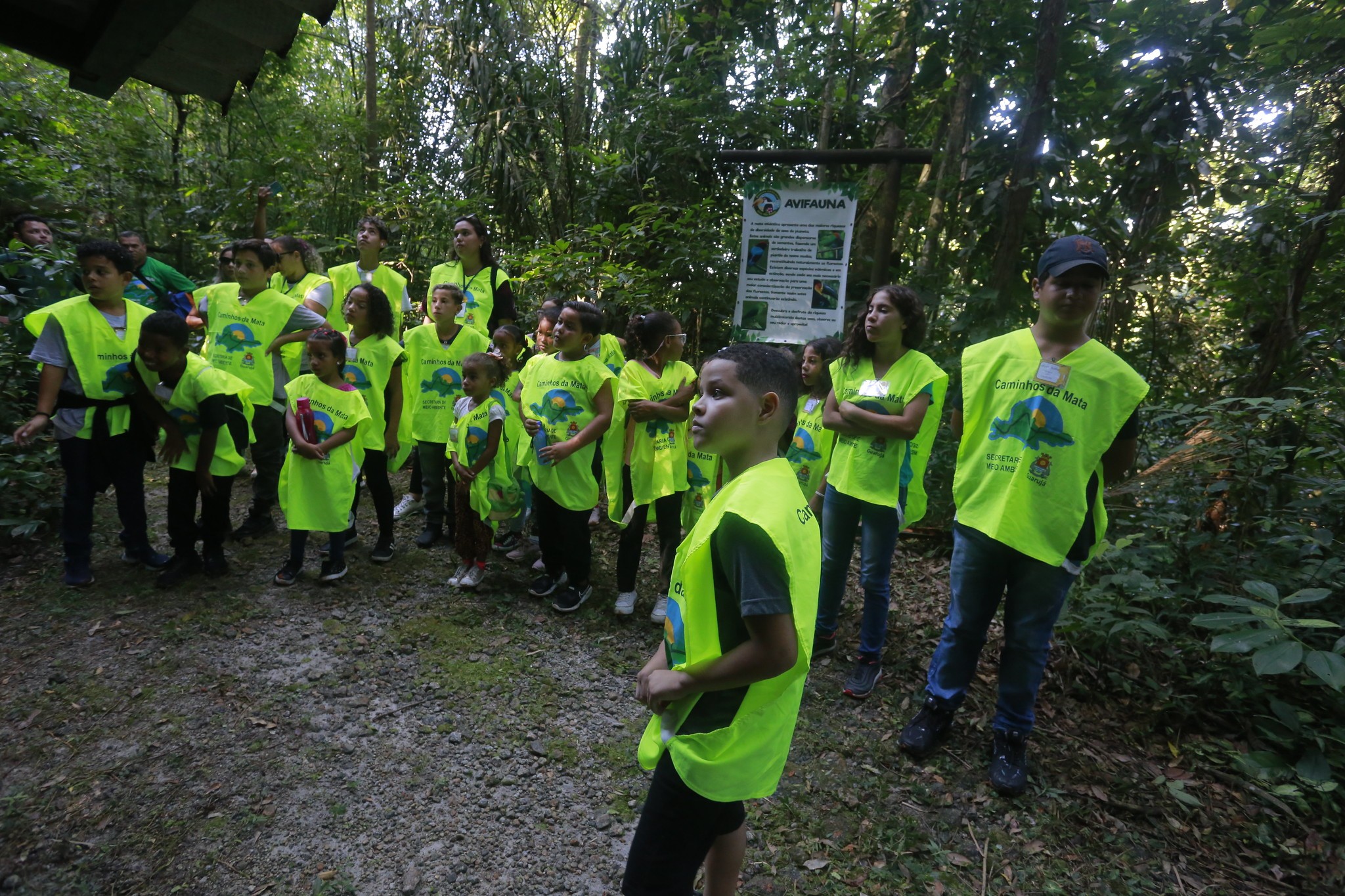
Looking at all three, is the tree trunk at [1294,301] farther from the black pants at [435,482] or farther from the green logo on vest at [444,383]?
the black pants at [435,482]

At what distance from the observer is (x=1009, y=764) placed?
2943 millimetres

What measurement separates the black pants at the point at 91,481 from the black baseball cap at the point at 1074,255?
4.97 meters

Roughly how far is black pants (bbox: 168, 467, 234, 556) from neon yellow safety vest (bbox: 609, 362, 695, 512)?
2.51 meters

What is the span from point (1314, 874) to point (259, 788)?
4084 mm

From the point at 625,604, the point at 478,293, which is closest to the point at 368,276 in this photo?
the point at 478,293

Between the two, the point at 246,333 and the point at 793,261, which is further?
the point at 793,261

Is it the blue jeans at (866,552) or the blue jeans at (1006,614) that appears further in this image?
the blue jeans at (866,552)

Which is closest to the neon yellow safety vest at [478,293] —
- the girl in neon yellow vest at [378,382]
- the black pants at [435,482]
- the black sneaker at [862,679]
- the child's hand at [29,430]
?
the girl in neon yellow vest at [378,382]

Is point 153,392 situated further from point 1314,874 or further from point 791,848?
point 1314,874

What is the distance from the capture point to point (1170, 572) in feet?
13.0

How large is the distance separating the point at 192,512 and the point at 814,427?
3.88 meters

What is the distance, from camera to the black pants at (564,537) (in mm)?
4195

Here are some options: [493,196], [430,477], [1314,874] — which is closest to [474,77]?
[493,196]

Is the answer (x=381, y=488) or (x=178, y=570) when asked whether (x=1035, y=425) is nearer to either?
(x=381, y=488)
